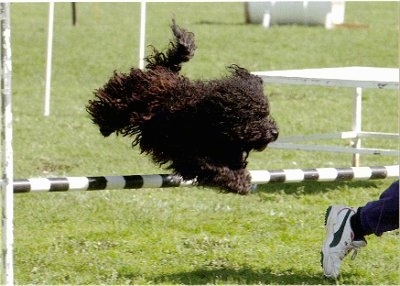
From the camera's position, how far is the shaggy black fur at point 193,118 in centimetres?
432

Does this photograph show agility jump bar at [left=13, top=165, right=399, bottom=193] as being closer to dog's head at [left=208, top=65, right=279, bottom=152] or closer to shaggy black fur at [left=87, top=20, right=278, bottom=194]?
shaggy black fur at [left=87, top=20, right=278, bottom=194]

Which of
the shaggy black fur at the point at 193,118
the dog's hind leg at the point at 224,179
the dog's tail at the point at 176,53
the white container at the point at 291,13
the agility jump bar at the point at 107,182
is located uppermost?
the dog's tail at the point at 176,53

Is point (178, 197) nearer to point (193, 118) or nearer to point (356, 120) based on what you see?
point (356, 120)

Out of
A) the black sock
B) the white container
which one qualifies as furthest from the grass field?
the white container

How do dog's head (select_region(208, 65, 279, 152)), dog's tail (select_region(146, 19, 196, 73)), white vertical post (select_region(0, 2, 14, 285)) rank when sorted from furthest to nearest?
dog's tail (select_region(146, 19, 196, 73))
dog's head (select_region(208, 65, 279, 152))
white vertical post (select_region(0, 2, 14, 285))

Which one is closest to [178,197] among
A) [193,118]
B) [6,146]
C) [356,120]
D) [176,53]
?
[356,120]

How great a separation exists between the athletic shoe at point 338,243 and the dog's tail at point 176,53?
1.05m

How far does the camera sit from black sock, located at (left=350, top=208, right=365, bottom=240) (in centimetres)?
498

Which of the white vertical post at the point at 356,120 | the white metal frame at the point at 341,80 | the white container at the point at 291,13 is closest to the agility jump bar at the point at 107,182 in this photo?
the white metal frame at the point at 341,80

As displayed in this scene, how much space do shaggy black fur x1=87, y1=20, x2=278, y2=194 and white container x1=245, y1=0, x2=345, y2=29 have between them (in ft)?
51.1

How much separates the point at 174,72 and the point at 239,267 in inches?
44.4

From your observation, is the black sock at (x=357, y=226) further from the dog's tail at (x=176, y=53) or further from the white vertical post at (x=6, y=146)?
the white vertical post at (x=6, y=146)

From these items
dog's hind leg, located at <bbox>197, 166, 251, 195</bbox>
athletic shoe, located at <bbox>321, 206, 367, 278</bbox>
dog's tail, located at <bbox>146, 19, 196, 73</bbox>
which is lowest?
athletic shoe, located at <bbox>321, 206, 367, 278</bbox>

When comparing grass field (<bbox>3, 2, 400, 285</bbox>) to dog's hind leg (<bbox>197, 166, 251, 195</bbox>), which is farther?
grass field (<bbox>3, 2, 400, 285</bbox>)
